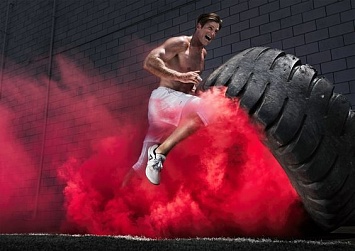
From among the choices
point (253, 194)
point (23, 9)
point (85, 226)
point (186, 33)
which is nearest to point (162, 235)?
point (253, 194)

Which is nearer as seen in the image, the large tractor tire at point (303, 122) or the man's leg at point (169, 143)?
the large tractor tire at point (303, 122)

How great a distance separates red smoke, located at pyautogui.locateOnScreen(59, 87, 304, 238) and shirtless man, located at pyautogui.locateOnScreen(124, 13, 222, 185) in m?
0.19

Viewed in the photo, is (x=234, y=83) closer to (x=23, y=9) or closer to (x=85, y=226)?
(x=85, y=226)

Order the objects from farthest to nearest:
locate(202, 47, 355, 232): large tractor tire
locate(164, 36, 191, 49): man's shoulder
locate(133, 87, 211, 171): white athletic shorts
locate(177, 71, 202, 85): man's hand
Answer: locate(164, 36, 191, 49): man's shoulder → locate(133, 87, 211, 171): white athletic shorts → locate(177, 71, 202, 85): man's hand → locate(202, 47, 355, 232): large tractor tire

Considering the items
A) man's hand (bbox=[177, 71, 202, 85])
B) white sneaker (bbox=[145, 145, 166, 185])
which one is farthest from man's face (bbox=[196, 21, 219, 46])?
white sneaker (bbox=[145, 145, 166, 185])

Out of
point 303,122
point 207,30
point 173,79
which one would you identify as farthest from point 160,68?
point 303,122

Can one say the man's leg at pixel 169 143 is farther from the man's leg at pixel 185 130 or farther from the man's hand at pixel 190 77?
the man's hand at pixel 190 77

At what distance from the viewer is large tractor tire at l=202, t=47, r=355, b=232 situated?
1392mm

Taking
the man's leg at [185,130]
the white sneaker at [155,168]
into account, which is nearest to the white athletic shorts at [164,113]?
the man's leg at [185,130]

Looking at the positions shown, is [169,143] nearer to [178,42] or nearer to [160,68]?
[160,68]

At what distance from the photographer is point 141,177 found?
2.79 m

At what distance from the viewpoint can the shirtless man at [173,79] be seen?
2357 millimetres

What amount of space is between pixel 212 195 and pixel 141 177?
2.39 feet

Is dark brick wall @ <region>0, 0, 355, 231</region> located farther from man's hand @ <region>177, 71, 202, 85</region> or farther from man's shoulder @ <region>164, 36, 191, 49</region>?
man's hand @ <region>177, 71, 202, 85</region>
